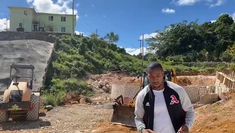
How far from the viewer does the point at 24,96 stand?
14016mm

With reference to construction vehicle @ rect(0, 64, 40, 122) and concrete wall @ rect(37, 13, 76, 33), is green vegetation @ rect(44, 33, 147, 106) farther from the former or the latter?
concrete wall @ rect(37, 13, 76, 33)

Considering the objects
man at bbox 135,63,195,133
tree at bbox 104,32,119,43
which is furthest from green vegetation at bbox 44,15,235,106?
man at bbox 135,63,195,133

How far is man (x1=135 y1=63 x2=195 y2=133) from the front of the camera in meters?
4.02

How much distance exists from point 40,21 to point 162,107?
60.8m

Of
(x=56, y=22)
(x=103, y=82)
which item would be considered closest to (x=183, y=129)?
(x=103, y=82)

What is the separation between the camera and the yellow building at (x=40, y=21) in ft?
200

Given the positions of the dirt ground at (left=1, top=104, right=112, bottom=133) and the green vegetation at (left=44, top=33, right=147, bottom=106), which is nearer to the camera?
the dirt ground at (left=1, top=104, right=112, bottom=133)

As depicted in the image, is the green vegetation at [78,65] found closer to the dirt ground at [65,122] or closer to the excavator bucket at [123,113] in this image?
the dirt ground at [65,122]

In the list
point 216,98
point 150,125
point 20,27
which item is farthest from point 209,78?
point 20,27

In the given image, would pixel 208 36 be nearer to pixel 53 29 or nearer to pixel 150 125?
pixel 53 29

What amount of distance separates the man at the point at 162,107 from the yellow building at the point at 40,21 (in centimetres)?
5835

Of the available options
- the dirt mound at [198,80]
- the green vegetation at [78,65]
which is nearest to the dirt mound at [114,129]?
the green vegetation at [78,65]

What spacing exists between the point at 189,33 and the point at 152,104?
61518mm

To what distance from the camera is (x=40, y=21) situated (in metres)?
63.4
